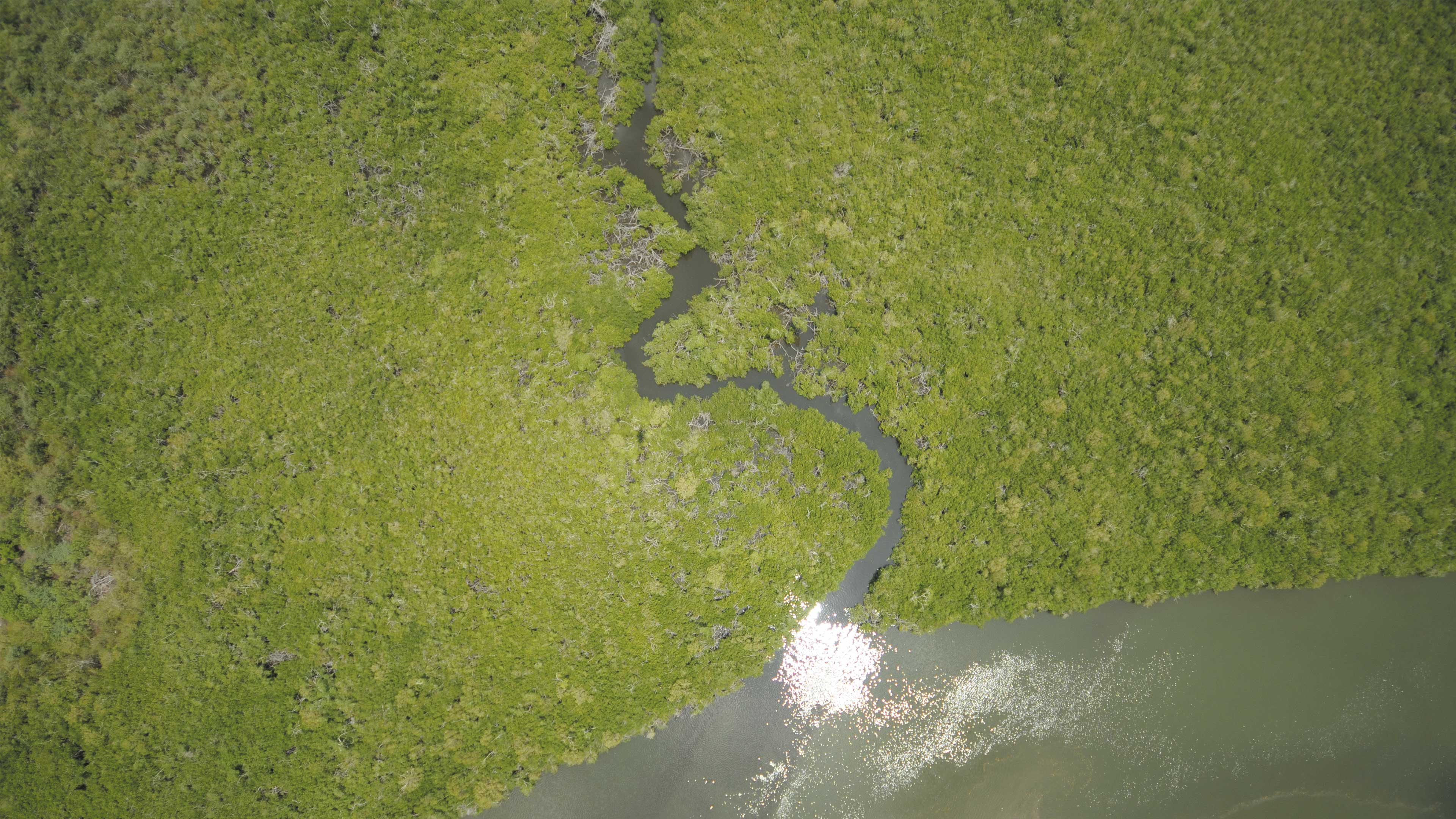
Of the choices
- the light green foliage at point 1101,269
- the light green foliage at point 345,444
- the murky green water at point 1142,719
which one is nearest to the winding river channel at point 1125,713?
the murky green water at point 1142,719

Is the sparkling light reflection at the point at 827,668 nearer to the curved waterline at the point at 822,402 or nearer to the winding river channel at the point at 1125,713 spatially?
the winding river channel at the point at 1125,713

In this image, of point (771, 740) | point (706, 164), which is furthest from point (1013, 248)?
point (771, 740)

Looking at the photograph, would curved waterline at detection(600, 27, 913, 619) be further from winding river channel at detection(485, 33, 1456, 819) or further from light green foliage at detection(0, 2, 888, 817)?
light green foliage at detection(0, 2, 888, 817)

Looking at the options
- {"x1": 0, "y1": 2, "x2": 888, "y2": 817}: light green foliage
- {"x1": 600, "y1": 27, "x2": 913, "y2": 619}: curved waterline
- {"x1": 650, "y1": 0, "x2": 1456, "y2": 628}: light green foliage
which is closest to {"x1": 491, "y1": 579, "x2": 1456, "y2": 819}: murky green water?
{"x1": 650, "y1": 0, "x2": 1456, "y2": 628}: light green foliage

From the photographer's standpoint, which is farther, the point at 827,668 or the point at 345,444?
the point at 827,668

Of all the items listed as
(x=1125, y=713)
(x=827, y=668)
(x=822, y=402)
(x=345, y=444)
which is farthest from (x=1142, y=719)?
(x=345, y=444)

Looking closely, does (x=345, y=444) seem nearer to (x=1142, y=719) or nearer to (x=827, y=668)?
(x=827, y=668)
